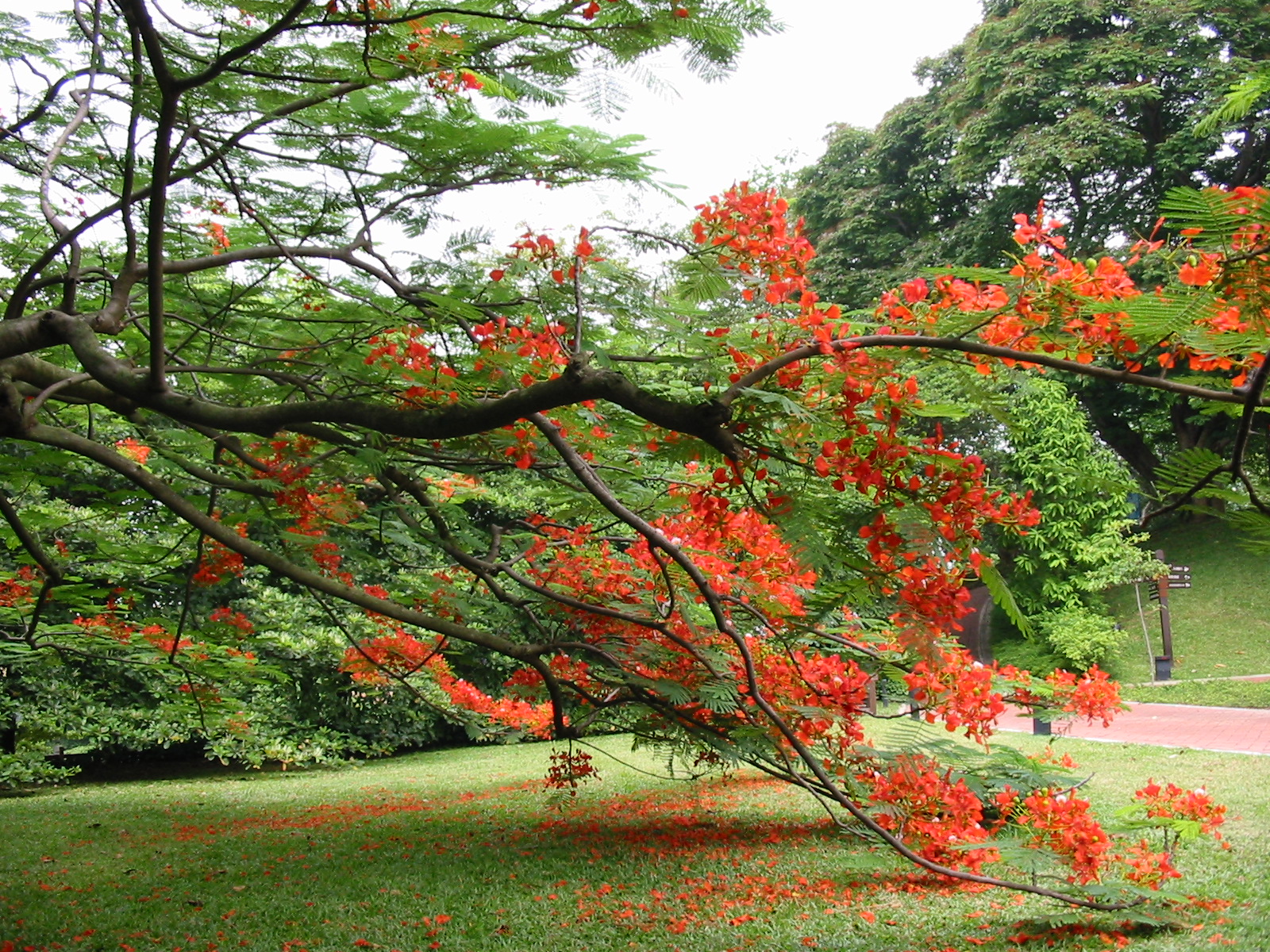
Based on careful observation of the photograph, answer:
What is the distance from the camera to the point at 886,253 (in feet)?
62.1

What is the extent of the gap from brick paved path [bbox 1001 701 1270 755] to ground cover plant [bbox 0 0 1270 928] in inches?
211

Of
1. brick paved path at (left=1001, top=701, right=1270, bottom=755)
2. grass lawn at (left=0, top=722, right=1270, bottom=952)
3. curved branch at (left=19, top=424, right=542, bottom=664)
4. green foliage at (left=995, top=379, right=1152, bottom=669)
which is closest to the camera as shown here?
curved branch at (left=19, top=424, right=542, bottom=664)

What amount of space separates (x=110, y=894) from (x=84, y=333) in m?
3.89

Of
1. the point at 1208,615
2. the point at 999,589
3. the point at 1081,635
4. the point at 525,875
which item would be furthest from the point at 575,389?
the point at 1208,615

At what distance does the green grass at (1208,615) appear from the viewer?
15711 millimetres

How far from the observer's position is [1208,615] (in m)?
17.2

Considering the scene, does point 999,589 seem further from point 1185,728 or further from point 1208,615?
point 1208,615

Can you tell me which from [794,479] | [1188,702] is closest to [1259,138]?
[1188,702]

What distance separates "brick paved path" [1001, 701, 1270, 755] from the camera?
390 inches

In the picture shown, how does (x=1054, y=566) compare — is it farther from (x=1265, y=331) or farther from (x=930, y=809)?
(x=1265, y=331)

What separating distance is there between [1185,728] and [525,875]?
9.25 m

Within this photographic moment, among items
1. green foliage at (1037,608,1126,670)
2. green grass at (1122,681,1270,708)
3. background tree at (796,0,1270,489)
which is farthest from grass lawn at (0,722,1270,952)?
background tree at (796,0,1270,489)

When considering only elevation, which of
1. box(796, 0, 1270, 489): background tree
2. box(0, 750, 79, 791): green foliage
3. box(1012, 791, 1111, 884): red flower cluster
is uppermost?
box(796, 0, 1270, 489): background tree

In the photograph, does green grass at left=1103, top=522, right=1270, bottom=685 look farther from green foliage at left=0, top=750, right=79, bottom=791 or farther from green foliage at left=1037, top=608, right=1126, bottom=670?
green foliage at left=0, top=750, right=79, bottom=791
